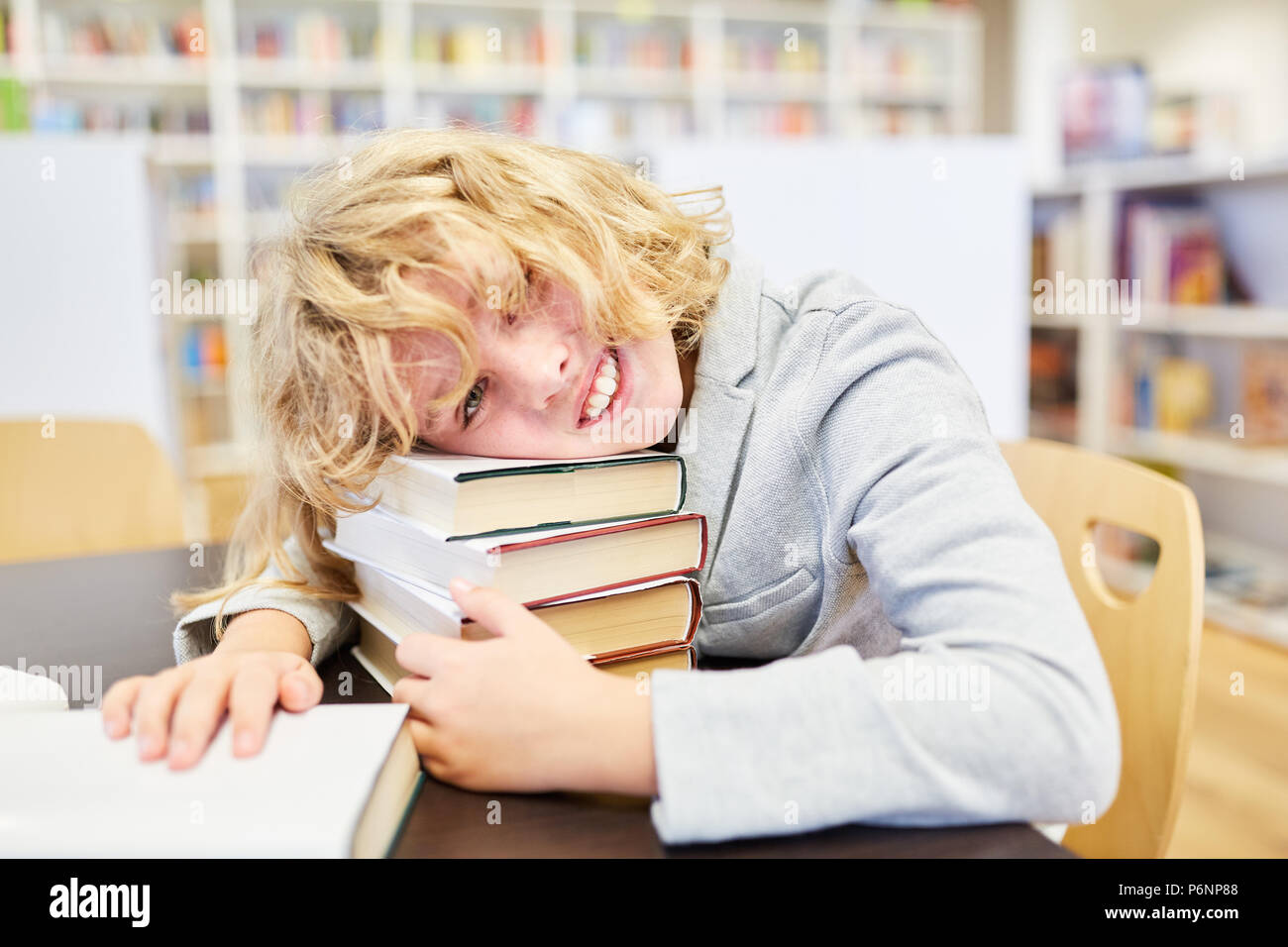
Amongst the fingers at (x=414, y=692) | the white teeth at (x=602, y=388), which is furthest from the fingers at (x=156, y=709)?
the white teeth at (x=602, y=388)

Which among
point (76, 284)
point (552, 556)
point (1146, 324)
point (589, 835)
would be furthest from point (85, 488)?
point (1146, 324)

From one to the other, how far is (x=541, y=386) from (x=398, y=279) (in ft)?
0.37

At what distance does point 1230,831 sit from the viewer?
157 centimetres

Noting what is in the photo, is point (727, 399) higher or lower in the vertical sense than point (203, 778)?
higher

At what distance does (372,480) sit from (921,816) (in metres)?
0.41

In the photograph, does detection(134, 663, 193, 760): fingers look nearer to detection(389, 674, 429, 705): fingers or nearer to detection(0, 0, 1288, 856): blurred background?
detection(389, 674, 429, 705): fingers

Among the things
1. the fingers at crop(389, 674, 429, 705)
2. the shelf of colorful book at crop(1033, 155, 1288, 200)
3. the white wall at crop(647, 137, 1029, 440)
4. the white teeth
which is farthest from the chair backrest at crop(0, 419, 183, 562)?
the shelf of colorful book at crop(1033, 155, 1288, 200)

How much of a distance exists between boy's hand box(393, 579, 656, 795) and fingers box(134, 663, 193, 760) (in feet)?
0.37

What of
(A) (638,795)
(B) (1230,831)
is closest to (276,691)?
(A) (638,795)

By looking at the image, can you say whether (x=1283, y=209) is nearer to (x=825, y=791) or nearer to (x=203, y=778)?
(x=825, y=791)

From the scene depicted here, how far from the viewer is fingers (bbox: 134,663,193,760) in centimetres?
45

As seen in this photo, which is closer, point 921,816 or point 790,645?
point 921,816

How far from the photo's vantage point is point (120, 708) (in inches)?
18.9

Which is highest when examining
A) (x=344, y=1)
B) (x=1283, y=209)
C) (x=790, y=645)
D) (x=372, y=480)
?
(x=344, y=1)
